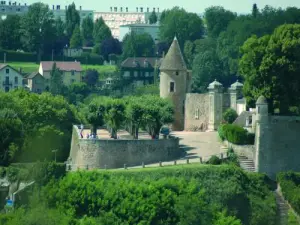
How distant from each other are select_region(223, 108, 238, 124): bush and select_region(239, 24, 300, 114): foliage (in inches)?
182

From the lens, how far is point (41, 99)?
232 ft

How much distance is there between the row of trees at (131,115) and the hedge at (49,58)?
55.8 metres

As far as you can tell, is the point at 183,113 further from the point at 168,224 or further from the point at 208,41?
the point at 208,41

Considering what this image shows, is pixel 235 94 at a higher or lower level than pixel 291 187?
higher

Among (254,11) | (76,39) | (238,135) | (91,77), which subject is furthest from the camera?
(76,39)

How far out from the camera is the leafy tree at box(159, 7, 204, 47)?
126 metres

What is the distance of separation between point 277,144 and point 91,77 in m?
54.6

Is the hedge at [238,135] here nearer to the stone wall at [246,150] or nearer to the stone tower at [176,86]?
the stone wall at [246,150]

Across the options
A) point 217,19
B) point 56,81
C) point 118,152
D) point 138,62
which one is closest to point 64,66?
point 138,62

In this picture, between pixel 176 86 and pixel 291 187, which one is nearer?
pixel 291 187

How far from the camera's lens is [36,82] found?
111312 millimetres

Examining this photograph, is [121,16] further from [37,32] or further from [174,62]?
[174,62]

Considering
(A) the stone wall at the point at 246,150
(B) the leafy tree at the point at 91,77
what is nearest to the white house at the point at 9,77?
(B) the leafy tree at the point at 91,77

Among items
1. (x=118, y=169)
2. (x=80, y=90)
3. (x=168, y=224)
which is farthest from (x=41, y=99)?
(x=80, y=90)
